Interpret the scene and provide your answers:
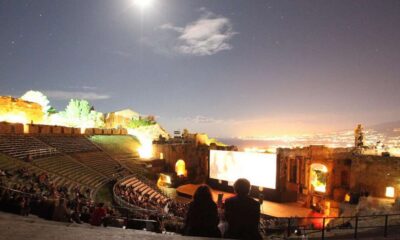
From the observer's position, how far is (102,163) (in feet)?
90.8

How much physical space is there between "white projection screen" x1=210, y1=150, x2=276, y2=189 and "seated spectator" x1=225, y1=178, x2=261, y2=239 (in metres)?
24.4

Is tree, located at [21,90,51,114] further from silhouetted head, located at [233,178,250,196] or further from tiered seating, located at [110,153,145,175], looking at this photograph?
silhouetted head, located at [233,178,250,196]

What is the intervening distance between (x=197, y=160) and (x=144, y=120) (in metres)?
25.1

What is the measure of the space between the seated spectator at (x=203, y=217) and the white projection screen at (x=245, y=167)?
966 inches

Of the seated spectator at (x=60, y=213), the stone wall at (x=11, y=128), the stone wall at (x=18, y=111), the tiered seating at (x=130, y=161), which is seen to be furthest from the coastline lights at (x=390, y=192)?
the stone wall at (x=18, y=111)

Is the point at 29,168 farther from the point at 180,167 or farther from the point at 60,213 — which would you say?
the point at 180,167

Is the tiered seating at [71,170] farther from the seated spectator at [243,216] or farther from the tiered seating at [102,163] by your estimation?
the seated spectator at [243,216]

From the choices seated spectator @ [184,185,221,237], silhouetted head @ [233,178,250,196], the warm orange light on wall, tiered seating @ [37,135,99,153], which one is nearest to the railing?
silhouetted head @ [233,178,250,196]

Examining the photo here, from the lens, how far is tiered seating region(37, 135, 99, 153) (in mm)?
26844

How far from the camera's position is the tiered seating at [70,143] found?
26.8m

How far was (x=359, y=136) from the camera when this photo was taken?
30.0 meters

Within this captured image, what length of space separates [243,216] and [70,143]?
28.9 metres

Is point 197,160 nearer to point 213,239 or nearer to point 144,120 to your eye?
point 144,120

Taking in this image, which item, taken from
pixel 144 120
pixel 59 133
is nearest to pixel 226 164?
pixel 59 133
